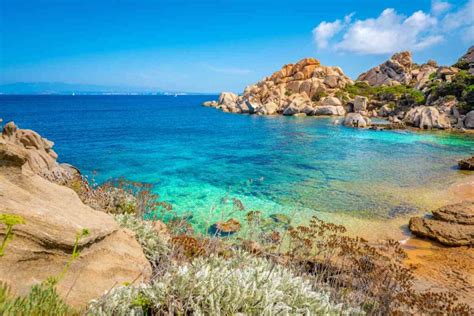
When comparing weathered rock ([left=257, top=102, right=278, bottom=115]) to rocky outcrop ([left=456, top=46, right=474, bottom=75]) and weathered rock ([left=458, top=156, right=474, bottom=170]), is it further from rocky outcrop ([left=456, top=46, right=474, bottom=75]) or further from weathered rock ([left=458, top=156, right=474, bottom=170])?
weathered rock ([left=458, top=156, right=474, bottom=170])

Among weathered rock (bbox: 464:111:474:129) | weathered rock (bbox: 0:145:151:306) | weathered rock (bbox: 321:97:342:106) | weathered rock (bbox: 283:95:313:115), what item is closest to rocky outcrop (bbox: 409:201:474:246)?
weathered rock (bbox: 0:145:151:306)

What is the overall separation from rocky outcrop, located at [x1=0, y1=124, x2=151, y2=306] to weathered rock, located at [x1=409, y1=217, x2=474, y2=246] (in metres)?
12.2

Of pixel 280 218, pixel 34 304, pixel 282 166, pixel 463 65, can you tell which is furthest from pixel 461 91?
pixel 34 304

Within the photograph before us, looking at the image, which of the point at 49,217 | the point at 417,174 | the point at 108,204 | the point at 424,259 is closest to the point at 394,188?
the point at 417,174

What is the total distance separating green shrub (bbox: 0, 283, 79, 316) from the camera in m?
3.28

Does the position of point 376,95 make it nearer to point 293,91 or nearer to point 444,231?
point 293,91

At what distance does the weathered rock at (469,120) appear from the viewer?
5400cm

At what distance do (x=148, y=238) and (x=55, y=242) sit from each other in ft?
10.3

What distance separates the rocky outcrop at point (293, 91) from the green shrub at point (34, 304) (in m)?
85.6

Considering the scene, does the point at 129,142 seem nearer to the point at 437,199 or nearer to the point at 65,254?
the point at 437,199

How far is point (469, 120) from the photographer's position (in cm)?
5462

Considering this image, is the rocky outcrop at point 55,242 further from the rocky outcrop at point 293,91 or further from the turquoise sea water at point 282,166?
the rocky outcrop at point 293,91

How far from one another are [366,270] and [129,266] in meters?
5.52

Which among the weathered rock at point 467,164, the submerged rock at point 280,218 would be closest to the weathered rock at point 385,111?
the weathered rock at point 467,164
